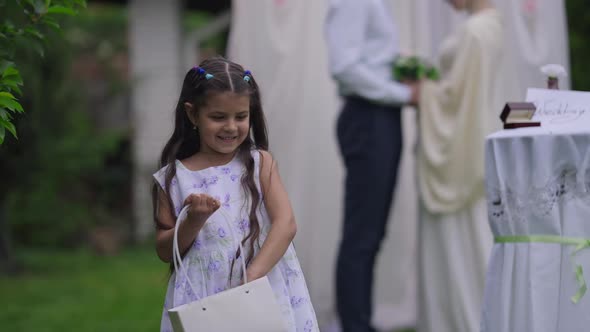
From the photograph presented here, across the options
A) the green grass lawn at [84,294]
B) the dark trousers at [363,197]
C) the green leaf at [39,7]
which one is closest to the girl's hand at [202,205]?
the green leaf at [39,7]

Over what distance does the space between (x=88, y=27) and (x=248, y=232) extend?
1050 centimetres

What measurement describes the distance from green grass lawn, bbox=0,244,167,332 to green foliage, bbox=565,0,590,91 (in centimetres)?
352

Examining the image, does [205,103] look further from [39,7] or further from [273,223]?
[39,7]

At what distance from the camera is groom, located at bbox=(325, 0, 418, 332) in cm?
421

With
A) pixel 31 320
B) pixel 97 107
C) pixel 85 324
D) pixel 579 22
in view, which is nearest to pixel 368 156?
pixel 85 324

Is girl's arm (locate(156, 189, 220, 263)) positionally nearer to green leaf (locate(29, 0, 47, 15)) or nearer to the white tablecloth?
green leaf (locate(29, 0, 47, 15))

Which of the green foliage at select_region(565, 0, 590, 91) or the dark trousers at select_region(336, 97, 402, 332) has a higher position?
the green foliage at select_region(565, 0, 590, 91)

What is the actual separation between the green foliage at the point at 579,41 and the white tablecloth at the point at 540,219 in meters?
4.38

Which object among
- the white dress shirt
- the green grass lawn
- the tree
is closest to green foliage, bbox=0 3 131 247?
the green grass lawn

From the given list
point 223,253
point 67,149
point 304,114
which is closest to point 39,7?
point 223,253

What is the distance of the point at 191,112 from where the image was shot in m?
2.59

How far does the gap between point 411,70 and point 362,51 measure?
10.4 inches

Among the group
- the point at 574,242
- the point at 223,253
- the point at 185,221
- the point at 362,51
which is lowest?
the point at 574,242

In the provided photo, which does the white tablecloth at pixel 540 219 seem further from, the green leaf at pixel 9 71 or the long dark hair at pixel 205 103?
the green leaf at pixel 9 71
